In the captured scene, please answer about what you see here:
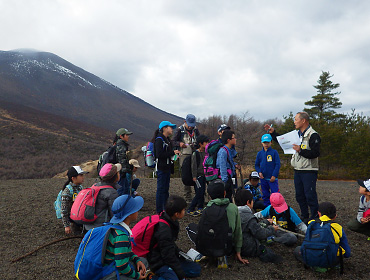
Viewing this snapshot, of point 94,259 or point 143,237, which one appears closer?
point 94,259

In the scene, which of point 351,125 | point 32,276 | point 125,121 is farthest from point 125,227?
point 125,121

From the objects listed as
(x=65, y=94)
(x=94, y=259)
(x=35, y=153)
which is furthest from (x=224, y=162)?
(x=65, y=94)

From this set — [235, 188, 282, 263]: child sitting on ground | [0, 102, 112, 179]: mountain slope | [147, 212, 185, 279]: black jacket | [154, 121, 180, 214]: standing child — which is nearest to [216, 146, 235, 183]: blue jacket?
[154, 121, 180, 214]: standing child

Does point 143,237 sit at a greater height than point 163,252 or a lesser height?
greater

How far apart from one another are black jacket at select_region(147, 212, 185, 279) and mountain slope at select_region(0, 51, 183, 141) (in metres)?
80.5

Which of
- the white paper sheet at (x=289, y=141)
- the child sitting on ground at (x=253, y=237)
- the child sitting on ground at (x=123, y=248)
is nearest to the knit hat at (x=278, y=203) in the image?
the child sitting on ground at (x=253, y=237)

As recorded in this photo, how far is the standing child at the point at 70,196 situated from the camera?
13.7 feet

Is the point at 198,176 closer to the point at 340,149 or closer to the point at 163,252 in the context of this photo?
the point at 163,252

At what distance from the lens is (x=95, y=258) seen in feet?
7.25

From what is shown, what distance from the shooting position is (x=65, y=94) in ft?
331

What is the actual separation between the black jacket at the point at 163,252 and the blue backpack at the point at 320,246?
5.21 feet

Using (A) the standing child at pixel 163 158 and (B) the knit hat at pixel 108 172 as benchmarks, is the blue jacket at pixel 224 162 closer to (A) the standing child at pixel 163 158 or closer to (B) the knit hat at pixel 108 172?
(A) the standing child at pixel 163 158

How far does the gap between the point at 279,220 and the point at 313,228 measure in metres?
1.03

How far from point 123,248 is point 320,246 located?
2275mm
